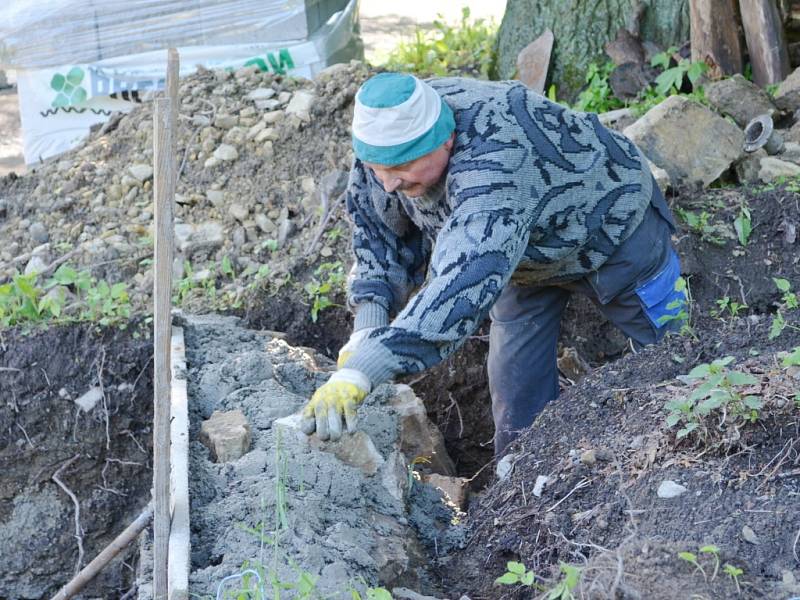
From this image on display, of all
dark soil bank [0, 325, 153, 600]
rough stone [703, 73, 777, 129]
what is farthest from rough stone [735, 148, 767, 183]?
dark soil bank [0, 325, 153, 600]

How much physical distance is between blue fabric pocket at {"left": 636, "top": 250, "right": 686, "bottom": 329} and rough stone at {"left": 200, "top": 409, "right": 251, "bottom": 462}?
1.52m

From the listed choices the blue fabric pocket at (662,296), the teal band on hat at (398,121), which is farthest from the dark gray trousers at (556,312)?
the teal band on hat at (398,121)

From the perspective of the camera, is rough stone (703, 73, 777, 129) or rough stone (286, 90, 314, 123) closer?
rough stone (703, 73, 777, 129)

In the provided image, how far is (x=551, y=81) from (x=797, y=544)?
13.9 ft

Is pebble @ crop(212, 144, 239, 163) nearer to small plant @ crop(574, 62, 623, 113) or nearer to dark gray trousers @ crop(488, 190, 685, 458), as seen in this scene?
small plant @ crop(574, 62, 623, 113)

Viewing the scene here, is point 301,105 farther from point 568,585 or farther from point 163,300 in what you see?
point 568,585

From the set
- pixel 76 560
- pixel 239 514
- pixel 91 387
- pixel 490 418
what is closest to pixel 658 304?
pixel 490 418

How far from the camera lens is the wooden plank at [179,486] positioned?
2941 millimetres

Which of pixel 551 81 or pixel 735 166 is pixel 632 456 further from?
pixel 551 81

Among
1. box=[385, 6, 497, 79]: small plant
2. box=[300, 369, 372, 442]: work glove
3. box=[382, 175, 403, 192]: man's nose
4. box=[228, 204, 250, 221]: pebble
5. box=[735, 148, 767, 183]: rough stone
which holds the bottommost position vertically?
box=[228, 204, 250, 221]: pebble

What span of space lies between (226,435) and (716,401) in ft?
5.21

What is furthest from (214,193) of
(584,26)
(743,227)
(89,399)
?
(743,227)

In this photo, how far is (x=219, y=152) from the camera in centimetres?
620

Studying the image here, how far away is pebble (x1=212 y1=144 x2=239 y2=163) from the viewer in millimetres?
6176
